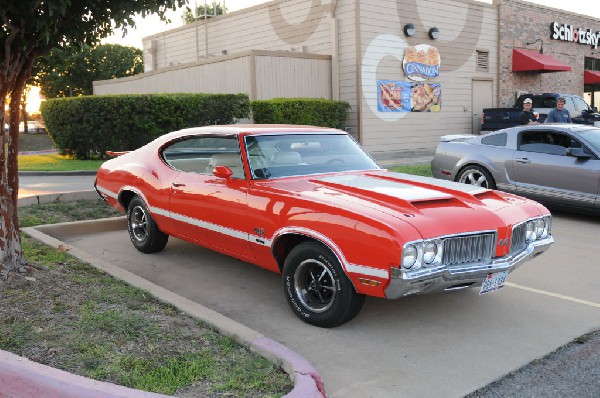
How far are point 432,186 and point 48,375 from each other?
3.28 metres

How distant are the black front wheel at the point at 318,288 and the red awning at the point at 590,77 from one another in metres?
26.2

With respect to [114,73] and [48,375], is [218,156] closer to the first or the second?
[48,375]

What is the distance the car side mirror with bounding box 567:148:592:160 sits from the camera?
330 inches

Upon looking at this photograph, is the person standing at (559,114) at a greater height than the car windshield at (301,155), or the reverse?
the person standing at (559,114)

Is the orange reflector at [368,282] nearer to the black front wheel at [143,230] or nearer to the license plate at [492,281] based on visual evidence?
the license plate at [492,281]

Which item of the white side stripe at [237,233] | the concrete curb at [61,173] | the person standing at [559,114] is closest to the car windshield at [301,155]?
the white side stripe at [237,233]

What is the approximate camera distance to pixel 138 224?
6746 millimetres

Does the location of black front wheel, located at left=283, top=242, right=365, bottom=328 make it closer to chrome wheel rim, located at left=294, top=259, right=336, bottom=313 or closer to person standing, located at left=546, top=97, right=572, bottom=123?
chrome wheel rim, located at left=294, top=259, right=336, bottom=313

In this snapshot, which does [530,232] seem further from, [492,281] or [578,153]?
[578,153]

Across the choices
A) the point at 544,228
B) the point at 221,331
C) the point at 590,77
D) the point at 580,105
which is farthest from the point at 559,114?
the point at 590,77

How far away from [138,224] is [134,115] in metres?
8.88

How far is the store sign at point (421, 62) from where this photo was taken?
733 inches

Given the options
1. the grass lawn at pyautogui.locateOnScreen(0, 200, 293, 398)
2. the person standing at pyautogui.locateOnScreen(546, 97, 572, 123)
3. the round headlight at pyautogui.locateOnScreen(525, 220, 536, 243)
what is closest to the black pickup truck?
the person standing at pyautogui.locateOnScreen(546, 97, 572, 123)

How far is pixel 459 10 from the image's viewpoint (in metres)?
20.2
